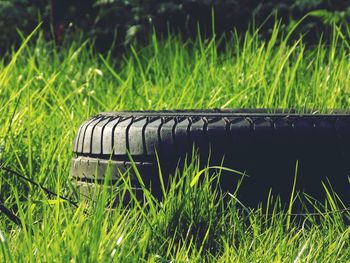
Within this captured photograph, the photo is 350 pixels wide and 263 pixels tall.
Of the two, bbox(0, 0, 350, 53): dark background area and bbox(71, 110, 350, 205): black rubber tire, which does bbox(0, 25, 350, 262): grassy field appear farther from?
bbox(0, 0, 350, 53): dark background area

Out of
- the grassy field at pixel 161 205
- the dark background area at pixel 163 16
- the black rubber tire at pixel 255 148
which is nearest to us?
the grassy field at pixel 161 205

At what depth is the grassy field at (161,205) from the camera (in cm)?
197

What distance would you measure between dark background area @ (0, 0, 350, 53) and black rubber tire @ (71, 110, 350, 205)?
404 centimetres

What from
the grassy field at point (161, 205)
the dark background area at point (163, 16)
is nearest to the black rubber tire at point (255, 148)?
the grassy field at point (161, 205)

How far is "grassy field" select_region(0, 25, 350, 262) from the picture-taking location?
6.45 feet

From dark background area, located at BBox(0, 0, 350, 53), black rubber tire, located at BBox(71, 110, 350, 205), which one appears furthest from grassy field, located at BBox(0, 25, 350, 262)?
dark background area, located at BBox(0, 0, 350, 53)

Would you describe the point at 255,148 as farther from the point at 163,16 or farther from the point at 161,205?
the point at 163,16

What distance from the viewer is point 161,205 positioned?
2340 millimetres

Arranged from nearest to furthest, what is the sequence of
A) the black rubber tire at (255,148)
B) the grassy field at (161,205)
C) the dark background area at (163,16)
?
the grassy field at (161,205) → the black rubber tire at (255,148) → the dark background area at (163,16)

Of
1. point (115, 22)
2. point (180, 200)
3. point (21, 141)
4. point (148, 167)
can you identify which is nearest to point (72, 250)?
point (180, 200)

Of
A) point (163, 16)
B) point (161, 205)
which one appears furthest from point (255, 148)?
point (163, 16)

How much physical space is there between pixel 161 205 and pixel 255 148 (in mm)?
437

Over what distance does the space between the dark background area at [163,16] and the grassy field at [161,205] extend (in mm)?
1717

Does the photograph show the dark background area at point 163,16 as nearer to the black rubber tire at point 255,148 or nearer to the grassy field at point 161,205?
the grassy field at point 161,205
